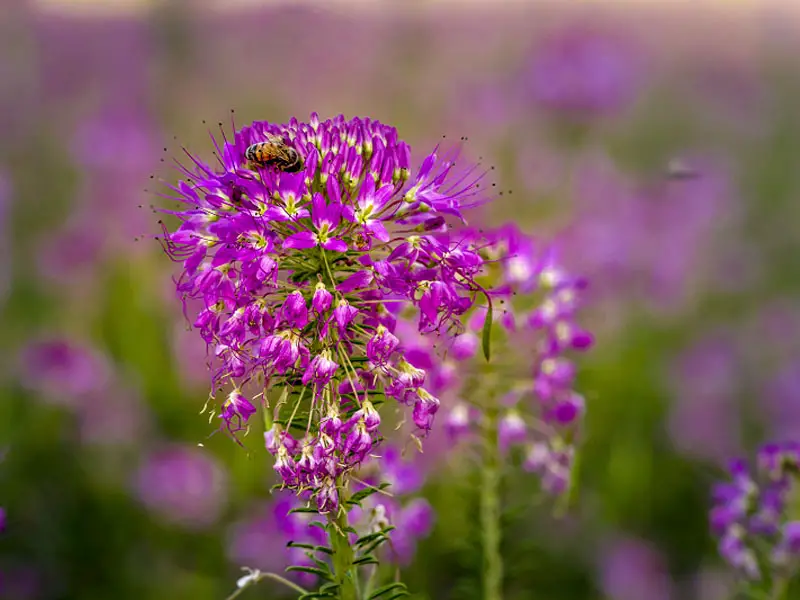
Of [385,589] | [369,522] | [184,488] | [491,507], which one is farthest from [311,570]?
[184,488]

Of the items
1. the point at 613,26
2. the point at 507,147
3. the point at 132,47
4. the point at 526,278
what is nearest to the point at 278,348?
the point at 526,278

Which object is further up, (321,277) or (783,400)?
(321,277)

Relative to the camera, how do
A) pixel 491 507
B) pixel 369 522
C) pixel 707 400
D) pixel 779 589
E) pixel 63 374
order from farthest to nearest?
pixel 707 400 < pixel 63 374 < pixel 491 507 < pixel 779 589 < pixel 369 522

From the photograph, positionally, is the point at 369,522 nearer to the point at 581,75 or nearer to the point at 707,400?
the point at 707,400

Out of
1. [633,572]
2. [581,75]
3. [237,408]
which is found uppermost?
[581,75]

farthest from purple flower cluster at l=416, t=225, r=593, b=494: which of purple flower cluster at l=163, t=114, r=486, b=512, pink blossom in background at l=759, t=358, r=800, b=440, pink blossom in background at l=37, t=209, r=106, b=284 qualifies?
pink blossom in background at l=37, t=209, r=106, b=284

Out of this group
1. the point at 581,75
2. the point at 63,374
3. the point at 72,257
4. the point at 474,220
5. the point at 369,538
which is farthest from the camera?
the point at 581,75
